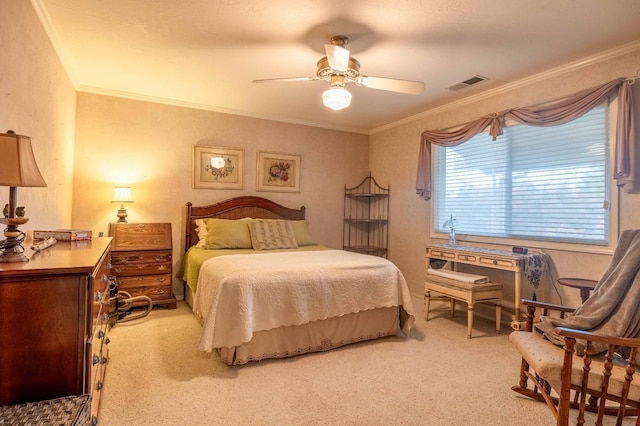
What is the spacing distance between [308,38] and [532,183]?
2.65m

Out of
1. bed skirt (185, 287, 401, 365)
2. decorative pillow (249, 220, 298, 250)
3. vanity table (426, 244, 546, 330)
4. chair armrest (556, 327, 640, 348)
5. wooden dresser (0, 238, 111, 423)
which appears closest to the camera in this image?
wooden dresser (0, 238, 111, 423)

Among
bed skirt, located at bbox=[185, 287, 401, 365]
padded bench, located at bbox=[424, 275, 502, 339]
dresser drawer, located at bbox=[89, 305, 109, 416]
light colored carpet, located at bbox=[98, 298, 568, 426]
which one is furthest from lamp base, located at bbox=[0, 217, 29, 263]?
padded bench, located at bbox=[424, 275, 502, 339]

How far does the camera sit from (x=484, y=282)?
337 cm

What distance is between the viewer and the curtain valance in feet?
8.81

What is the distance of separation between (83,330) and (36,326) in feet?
0.48

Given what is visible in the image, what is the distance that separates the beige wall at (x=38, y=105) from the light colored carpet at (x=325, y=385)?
1324mm

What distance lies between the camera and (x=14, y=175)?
130 centimetres

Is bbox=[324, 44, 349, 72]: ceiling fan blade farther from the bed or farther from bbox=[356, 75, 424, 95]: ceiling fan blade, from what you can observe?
the bed

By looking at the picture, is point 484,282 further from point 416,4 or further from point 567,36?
point 416,4

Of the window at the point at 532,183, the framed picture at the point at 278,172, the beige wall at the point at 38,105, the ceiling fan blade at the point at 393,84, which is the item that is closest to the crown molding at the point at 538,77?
the window at the point at 532,183

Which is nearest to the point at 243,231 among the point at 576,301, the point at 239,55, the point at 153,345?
the point at 153,345

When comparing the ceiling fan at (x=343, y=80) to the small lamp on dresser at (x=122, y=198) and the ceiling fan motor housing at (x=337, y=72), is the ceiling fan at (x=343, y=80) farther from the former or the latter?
the small lamp on dresser at (x=122, y=198)

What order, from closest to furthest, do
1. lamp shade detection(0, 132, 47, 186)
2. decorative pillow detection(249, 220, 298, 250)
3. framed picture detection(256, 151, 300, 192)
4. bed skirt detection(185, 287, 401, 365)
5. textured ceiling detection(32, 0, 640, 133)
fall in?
lamp shade detection(0, 132, 47, 186) < textured ceiling detection(32, 0, 640, 133) < bed skirt detection(185, 287, 401, 365) < decorative pillow detection(249, 220, 298, 250) < framed picture detection(256, 151, 300, 192)

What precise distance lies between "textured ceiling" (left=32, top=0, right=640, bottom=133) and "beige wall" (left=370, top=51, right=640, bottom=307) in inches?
7.3
